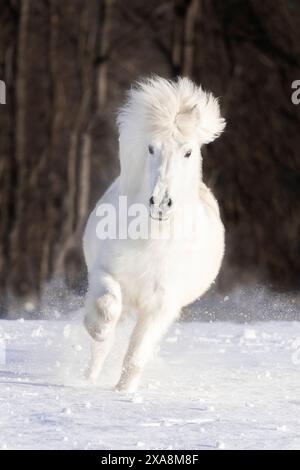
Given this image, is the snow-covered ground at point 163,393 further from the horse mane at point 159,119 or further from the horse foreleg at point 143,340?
the horse mane at point 159,119

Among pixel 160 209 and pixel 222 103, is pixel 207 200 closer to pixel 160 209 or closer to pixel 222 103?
pixel 160 209

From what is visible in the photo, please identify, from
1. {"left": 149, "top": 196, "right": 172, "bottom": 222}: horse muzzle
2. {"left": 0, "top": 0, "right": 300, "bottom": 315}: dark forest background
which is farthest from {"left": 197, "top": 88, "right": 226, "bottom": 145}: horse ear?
{"left": 0, "top": 0, "right": 300, "bottom": 315}: dark forest background

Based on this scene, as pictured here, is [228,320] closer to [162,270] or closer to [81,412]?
[162,270]

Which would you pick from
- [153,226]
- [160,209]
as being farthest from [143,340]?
[160,209]

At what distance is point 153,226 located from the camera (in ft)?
22.1

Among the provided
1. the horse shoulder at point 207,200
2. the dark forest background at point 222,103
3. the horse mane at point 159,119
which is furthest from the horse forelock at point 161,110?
the dark forest background at point 222,103

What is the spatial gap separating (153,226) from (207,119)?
0.76 m

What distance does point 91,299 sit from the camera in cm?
657

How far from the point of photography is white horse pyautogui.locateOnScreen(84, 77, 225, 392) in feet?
21.3

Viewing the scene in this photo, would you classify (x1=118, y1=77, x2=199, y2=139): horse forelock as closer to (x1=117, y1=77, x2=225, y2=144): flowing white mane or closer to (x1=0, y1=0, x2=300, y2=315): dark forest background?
(x1=117, y1=77, x2=225, y2=144): flowing white mane
